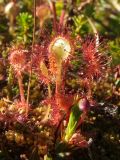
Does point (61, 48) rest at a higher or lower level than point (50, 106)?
higher

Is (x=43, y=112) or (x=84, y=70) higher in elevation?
(x=84, y=70)

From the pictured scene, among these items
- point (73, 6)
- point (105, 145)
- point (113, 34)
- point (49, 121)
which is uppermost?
point (73, 6)

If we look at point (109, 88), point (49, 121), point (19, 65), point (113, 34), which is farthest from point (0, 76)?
point (113, 34)

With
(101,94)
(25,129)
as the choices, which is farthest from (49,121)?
(101,94)

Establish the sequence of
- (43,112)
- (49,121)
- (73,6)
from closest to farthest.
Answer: (49,121), (43,112), (73,6)

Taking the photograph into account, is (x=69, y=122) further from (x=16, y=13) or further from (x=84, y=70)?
(x=16, y=13)

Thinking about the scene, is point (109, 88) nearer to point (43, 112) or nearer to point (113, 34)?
point (43, 112)

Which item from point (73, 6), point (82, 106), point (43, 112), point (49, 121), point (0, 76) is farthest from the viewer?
point (73, 6)

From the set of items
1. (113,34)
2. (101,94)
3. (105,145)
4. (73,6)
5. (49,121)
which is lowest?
(105,145)

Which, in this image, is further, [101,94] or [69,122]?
[101,94]
